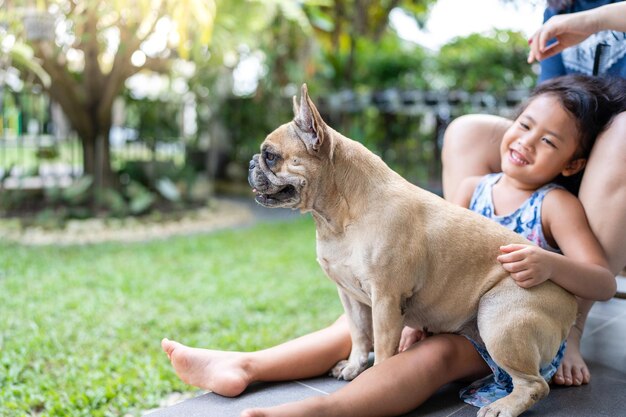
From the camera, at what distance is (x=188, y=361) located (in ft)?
6.73

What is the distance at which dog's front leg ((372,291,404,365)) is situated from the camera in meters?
1.76

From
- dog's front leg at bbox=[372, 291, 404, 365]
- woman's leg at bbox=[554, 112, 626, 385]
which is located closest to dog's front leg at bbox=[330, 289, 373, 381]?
dog's front leg at bbox=[372, 291, 404, 365]

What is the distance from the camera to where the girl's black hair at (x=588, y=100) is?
2010 millimetres

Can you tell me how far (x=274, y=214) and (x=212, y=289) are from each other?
365cm

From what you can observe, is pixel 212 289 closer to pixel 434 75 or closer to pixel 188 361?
pixel 188 361

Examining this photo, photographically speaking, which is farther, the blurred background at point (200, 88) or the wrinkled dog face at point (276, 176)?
the blurred background at point (200, 88)

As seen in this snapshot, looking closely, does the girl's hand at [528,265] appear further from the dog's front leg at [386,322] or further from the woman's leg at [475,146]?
the woman's leg at [475,146]

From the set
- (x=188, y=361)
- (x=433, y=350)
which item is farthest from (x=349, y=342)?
(x=188, y=361)

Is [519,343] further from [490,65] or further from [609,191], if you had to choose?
[490,65]

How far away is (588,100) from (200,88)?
7.21 meters

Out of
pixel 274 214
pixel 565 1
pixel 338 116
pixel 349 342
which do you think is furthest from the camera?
pixel 338 116

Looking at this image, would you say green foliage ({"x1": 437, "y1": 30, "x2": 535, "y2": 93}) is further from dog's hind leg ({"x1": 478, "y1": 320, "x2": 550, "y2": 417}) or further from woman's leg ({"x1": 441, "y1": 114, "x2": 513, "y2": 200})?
dog's hind leg ({"x1": 478, "y1": 320, "x2": 550, "y2": 417})

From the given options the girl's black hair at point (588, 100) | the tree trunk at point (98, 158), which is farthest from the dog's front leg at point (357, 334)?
the tree trunk at point (98, 158)

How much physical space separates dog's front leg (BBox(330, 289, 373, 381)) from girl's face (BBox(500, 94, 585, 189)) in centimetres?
72
